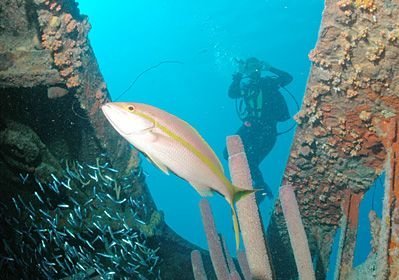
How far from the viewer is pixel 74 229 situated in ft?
14.3

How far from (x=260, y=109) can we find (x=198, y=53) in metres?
87.0

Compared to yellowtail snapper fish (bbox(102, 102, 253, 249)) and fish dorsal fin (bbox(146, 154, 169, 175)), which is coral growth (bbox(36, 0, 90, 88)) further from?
fish dorsal fin (bbox(146, 154, 169, 175))

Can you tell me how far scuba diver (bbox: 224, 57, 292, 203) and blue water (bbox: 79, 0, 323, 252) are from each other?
4296cm

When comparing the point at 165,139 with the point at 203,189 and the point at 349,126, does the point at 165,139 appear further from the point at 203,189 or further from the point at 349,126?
the point at 349,126

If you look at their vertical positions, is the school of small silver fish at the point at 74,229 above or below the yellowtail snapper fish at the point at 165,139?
below

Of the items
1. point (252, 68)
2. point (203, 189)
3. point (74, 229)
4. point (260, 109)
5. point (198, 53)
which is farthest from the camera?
point (198, 53)

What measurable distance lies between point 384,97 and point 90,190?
3693mm

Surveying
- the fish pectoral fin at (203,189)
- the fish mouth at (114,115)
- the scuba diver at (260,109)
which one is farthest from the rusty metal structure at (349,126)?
the scuba diver at (260,109)

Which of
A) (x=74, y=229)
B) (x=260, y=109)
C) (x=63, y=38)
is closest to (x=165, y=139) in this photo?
(x=63, y=38)

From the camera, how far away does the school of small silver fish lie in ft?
14.3

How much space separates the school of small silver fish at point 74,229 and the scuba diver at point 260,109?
5.25 m

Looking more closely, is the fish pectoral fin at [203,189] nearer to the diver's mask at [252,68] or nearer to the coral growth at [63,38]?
the coral growth at [63,38]

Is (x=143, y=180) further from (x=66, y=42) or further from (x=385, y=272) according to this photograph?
(x=385, y=272)

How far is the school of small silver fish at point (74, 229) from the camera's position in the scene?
14.3 feet
